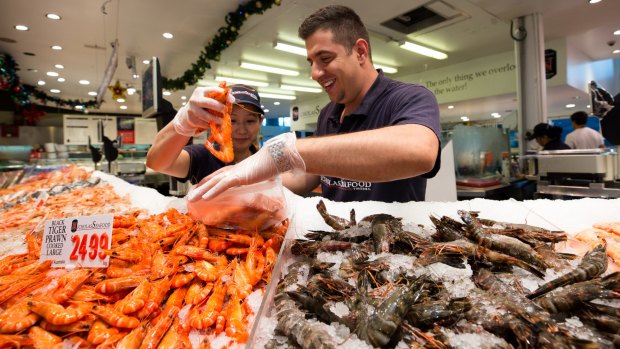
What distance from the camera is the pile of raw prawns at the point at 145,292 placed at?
3.00 feet

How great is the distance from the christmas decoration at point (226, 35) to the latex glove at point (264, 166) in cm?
450

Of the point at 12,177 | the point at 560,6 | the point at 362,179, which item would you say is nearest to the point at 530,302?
the point at 362,179

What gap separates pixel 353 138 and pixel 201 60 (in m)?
7.84

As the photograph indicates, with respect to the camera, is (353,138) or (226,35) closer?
Result: (353,138)

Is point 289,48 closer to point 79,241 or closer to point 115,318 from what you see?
point 79,241

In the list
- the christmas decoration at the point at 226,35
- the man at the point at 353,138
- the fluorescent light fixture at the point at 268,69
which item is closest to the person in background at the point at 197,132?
the man at the point at 353,138

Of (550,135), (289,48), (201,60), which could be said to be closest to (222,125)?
(550,135)

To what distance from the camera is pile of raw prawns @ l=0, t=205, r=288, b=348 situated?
0.91 meters

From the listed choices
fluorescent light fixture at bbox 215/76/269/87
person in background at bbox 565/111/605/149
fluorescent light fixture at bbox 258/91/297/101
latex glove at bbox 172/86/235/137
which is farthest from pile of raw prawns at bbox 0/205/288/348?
fluorescent light fixture at bbox 258/91/297/101

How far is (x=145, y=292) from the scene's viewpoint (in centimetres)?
106

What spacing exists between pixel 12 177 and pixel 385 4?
6100 mm

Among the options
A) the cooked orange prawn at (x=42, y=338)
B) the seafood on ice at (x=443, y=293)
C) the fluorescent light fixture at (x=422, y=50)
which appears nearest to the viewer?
the seafood on ice at (x=443, y=293)

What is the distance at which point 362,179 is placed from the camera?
1269 millimetres

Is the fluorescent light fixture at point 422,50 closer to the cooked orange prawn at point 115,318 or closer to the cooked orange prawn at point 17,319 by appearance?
the cooked orange prawn at point 115,318
